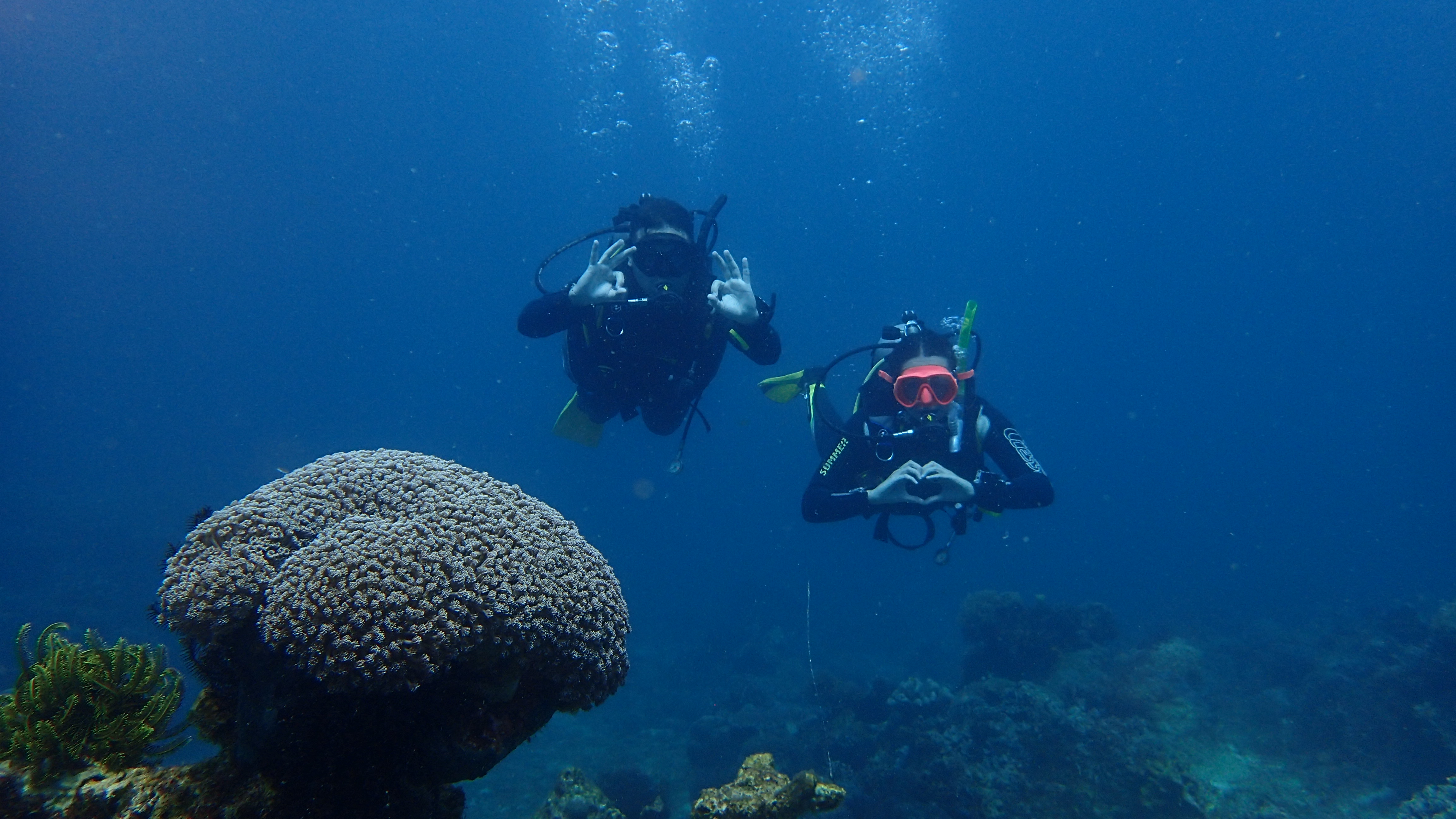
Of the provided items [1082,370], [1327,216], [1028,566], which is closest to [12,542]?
[1028,566]

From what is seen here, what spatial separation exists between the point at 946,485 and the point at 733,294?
3043 mm

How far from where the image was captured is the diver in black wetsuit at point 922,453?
20.8ft

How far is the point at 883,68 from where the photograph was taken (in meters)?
60.7

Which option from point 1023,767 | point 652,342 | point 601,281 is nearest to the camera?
point 601,281

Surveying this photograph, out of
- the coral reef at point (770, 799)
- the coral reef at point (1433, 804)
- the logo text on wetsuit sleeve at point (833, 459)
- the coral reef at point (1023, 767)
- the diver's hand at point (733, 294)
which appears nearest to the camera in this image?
the coral reef at point (770, 799)

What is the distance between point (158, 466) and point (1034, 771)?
198 feet

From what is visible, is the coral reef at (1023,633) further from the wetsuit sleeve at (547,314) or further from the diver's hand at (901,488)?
the wetsuit sleeve at (547,314)

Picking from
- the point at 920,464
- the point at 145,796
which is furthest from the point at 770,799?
the point at 920,464

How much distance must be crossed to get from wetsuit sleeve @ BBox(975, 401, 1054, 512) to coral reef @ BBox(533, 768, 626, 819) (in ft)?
17.9

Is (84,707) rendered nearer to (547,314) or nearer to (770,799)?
(770,799)

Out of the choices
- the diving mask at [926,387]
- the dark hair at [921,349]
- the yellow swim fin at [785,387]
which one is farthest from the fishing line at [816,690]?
the dark hair at [921,349]

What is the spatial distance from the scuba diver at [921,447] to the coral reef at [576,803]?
13.2 ft

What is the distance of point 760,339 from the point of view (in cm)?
724

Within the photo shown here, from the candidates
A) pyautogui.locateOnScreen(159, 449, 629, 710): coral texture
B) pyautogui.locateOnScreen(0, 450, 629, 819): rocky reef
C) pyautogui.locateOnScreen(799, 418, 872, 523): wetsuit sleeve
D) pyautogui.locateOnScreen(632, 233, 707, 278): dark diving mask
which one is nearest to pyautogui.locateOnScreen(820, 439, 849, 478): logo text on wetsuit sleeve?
pyautogui.locateOnScreen(799, 418, 872, 523): wetsuit sleeve
